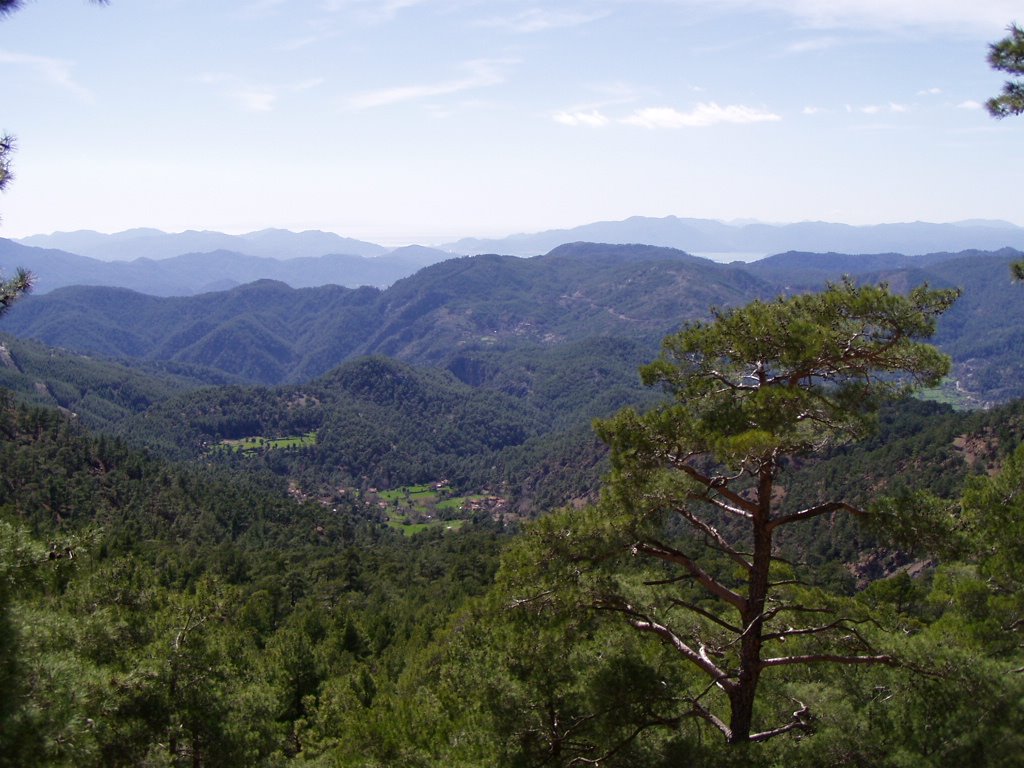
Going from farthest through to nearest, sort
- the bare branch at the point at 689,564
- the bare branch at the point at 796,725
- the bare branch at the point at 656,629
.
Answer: the bare branch at the point at 656,629, the bare branch at the point at 689,564, the bare branch at the point at 796,725

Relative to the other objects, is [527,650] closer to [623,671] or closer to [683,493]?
[623,671]

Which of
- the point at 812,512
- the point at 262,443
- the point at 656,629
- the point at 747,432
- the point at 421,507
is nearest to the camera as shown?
the point at 747,432

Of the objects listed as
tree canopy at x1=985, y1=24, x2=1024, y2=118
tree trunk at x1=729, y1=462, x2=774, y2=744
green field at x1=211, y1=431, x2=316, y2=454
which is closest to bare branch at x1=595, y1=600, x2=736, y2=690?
tree trunk at x1=729, y1=462, x2=774, y2=744

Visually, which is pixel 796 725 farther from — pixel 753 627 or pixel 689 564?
pixel 689 564

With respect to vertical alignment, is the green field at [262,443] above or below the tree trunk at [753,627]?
below

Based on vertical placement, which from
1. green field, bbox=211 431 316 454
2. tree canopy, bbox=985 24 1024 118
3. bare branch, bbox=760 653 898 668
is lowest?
green field, bbox=211 431 316 454

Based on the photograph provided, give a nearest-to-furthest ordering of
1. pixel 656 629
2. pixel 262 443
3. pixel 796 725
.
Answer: pixel 796 725
pixel 656 629
pixel 262 443

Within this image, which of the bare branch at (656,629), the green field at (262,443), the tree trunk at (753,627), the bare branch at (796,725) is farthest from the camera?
the green field at (262,443)

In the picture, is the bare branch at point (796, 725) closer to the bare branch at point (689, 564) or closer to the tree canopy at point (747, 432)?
the tree canopy at point (747, 432)

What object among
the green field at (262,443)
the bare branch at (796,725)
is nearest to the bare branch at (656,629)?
the bare branch at (796,725)

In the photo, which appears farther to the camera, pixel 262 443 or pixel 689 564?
pixel 262 443

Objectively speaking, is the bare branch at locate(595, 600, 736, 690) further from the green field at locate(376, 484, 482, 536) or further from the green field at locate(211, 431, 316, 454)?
the green field at locate(211, 431, 316, 454)

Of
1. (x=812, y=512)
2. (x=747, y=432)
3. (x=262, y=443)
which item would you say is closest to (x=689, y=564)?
(x=812, y=512)

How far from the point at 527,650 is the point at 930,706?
195 inches
